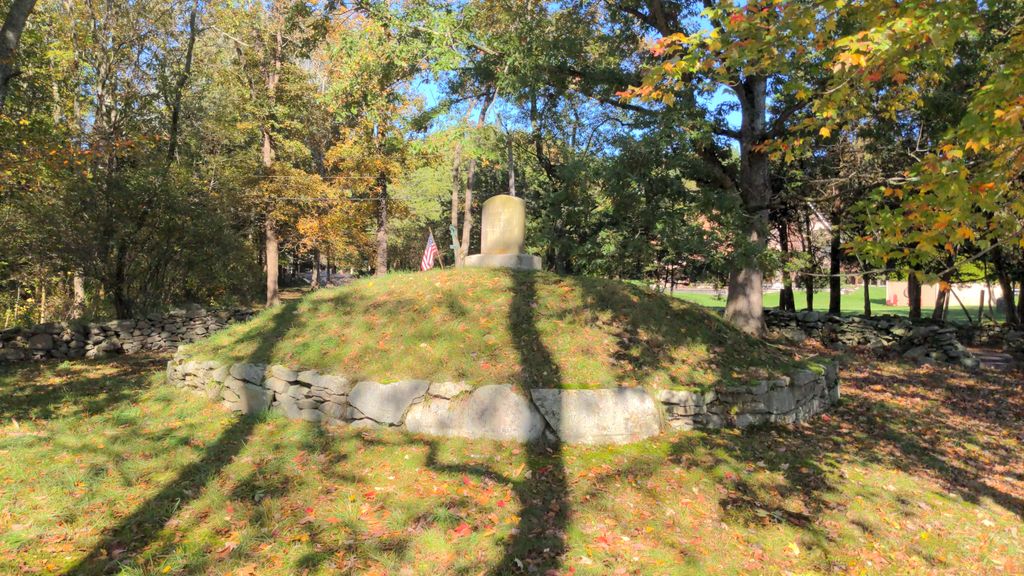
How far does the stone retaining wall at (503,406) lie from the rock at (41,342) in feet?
23.3

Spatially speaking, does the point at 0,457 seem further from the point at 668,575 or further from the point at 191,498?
the point at 668,575

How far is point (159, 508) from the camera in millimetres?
3746

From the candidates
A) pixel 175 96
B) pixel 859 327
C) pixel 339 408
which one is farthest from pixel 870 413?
pixel 175 96

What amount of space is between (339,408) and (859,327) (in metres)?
14.1

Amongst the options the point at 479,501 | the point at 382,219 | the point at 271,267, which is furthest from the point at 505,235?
the point at 382,219

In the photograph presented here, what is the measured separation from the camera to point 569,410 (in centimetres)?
→ 509

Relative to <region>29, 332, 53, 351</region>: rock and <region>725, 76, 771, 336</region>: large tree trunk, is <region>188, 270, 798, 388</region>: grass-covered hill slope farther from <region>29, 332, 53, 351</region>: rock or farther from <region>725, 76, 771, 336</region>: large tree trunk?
<region>29, 332, 53, 351</region>: rock

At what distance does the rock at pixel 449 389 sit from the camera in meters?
5.25

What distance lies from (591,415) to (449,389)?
60.4 inches

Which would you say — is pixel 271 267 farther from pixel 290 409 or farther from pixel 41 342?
pixel 290 409

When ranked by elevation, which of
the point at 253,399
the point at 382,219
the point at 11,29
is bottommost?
the point at 253,399

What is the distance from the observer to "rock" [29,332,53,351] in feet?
32.9

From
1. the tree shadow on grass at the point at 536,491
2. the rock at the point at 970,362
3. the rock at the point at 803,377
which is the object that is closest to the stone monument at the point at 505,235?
the tree shadow on grass at the point at 536,491

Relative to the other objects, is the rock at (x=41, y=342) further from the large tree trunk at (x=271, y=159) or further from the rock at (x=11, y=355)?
the large tree trunk at (x=271, y=159)
